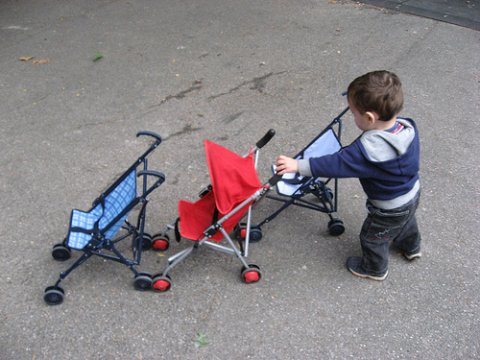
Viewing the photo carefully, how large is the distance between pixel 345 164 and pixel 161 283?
4.17 feet

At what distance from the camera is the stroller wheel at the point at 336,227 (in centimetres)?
306

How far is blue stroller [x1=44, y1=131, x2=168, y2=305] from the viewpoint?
2494 millimetres

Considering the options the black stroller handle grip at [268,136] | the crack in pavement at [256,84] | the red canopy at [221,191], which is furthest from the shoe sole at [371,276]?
the crack in pavement at [256,84]

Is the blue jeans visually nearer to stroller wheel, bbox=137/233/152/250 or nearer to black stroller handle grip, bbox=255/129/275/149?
black stroller handle grip, bbox=255/129/275/149

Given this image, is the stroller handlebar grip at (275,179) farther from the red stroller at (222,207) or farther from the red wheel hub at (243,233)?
the red wheel hub at (243,233)

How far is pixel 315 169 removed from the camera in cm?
240

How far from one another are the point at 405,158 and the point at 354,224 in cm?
100

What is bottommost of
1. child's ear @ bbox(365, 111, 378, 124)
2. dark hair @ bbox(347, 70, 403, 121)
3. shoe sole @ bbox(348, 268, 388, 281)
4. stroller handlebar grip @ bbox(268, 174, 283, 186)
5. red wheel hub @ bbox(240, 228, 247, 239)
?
shoe sole @ bbox(348, 268, 388, 281)

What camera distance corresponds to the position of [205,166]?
3715 mm

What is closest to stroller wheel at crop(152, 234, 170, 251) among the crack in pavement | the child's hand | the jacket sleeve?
the child's hand

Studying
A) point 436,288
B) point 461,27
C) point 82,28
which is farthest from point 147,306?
point 461,27

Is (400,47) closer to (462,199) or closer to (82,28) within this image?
(462,199)

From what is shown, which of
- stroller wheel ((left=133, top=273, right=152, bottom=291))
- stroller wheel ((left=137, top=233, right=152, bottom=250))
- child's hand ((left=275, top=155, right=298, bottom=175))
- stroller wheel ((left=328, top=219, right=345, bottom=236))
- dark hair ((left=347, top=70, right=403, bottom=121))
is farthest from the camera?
stroller wheel ((left=328, top=219, right=345, bottom=236))

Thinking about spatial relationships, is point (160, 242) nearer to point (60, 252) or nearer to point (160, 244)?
point (160, 244)
